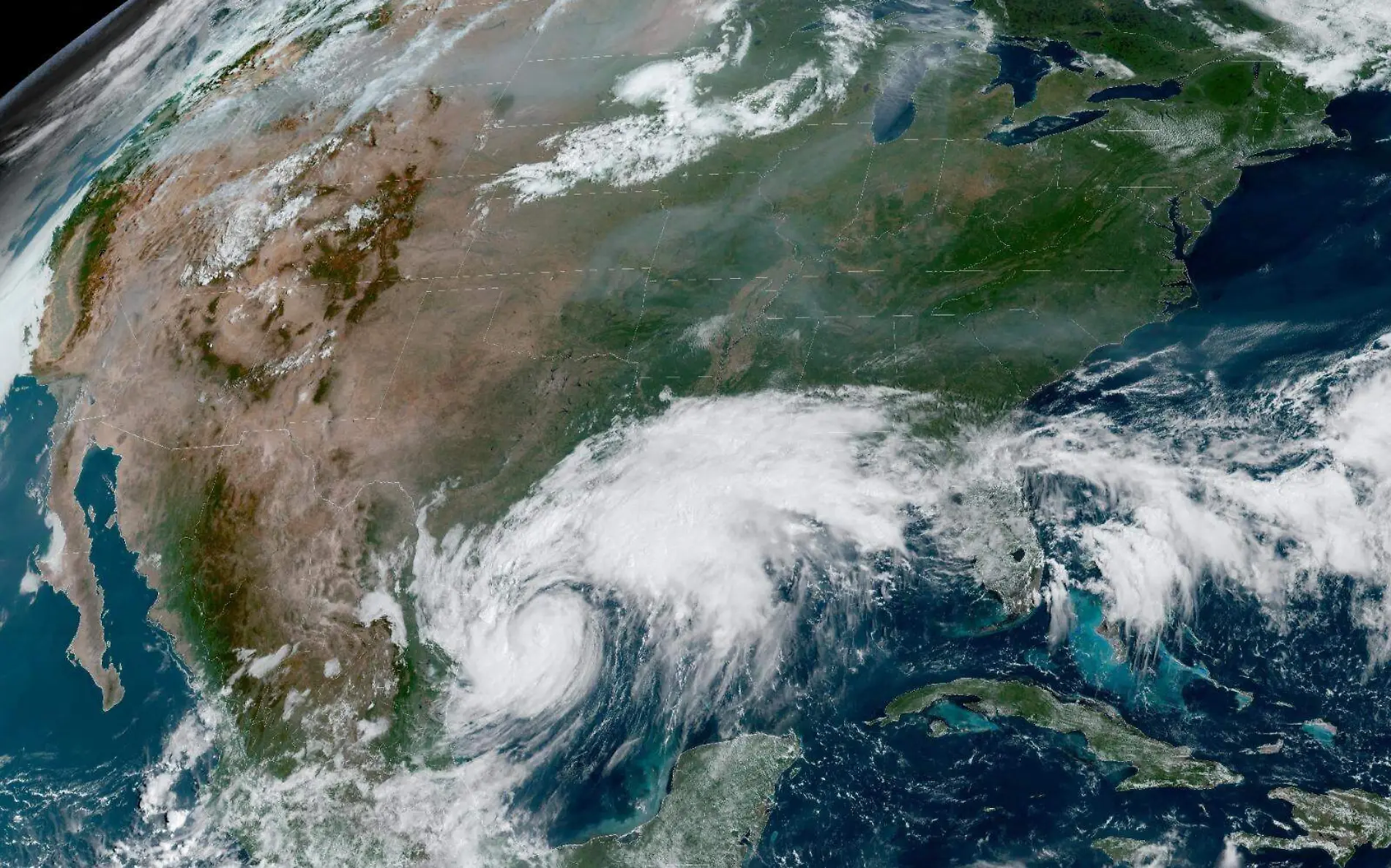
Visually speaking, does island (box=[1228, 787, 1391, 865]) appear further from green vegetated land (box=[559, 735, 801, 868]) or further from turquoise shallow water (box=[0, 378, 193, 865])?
turquoise shallow water (box=[0, 378, 193, 865])

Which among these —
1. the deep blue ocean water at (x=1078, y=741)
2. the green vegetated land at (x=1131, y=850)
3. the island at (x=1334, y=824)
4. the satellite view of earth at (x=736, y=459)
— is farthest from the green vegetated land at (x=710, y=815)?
the island at (x=1334, y=824)

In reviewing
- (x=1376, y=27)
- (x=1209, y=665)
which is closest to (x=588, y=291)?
(x=1209, y=665)

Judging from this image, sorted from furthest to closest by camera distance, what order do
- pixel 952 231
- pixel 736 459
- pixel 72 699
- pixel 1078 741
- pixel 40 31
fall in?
1. pixel 40 31
2. pixel 952 231
3. pixel 736 459
4. pixel 72 699
5. pixel 1078 741

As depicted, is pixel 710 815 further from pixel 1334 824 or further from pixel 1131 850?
pixel 1334 824

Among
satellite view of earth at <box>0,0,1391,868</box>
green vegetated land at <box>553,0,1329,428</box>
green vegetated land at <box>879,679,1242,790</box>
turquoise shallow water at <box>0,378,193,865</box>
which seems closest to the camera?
green vegetated land at <box>879,679,1242,790</box>

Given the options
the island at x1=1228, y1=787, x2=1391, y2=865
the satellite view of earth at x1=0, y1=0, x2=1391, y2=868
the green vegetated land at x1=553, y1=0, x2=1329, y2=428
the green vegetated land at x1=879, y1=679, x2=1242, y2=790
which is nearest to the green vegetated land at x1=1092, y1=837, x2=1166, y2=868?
the satellite view of earth at x1=0, y1=0, x2=1391, y2=868

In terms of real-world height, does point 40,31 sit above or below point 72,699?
above

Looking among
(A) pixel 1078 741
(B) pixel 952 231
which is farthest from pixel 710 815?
(B) pixel 952 231

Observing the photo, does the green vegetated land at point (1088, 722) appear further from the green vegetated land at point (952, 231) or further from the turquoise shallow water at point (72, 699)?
the turquoise shallow water at point (72, 699)
